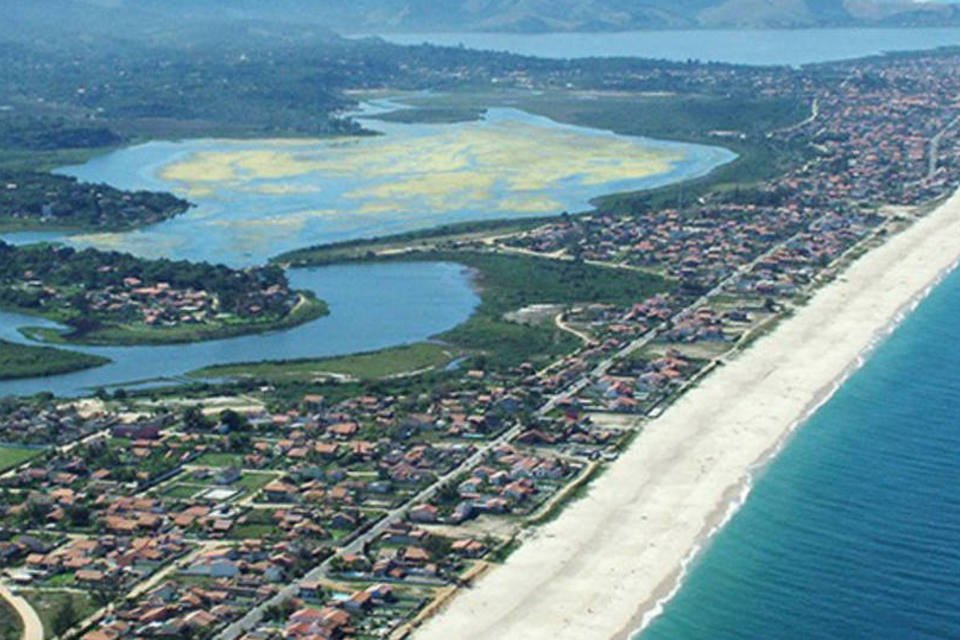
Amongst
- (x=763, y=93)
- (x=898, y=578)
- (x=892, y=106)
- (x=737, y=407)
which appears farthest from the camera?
(x=763, y=93)

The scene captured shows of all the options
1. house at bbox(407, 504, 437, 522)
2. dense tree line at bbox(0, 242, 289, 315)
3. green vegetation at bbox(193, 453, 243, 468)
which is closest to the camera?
house at bbox(407, 504, 437, 522)

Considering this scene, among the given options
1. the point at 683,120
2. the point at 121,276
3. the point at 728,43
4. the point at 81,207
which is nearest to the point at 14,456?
the point at 121,276

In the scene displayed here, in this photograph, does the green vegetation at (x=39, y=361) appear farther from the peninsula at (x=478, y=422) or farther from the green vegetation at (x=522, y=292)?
the green vegetation at (x=522, y=292)

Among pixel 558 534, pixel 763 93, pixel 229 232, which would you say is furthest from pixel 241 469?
pixel 763 93

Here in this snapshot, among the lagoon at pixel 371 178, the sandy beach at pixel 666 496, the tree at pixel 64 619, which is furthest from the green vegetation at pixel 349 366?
the tree at pixel 64 619

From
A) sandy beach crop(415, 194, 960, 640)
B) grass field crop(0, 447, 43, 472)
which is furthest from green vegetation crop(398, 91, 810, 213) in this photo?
grass field crop(0, 447, 43, 472)

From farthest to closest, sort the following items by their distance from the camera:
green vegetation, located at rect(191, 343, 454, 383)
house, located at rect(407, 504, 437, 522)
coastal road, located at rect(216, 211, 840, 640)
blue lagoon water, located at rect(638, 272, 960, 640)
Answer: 1. green vegetation, located at rect(191, 343, 454, 383)
2. house, located at rect(407, 504, 437, 522)
3. coastal road, located at rect(216, 211, 840, 640)
4. blue lagoon water, located at rect(638, 272, 960, 640)

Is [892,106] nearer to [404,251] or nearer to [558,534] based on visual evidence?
[404,251]

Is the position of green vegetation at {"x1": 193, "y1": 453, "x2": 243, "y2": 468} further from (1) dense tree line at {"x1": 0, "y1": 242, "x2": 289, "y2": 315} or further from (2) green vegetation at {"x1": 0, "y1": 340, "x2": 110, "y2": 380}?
(1) dense tree line at {"x1": 0, "y1": 242, "x2": 289, "y2": 315}
